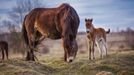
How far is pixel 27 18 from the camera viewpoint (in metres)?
18.2

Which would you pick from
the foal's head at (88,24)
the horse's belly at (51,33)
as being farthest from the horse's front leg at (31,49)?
the foal's head at (88,24)

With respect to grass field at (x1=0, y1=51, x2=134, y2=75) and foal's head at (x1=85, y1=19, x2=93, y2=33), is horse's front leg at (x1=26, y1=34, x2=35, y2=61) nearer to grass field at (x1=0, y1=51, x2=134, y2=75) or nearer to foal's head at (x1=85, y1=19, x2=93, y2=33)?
grass field at (x1=0, y1=51, x2=134, y2=75)

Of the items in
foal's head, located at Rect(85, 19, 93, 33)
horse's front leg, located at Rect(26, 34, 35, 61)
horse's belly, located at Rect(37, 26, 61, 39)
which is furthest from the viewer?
foal's head, located at Rect(85, 19, 93, 33)

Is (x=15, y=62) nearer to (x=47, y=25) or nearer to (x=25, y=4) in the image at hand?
(x=47, y=25)

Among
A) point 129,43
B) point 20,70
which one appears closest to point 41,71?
point 20,70

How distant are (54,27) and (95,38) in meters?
3.18

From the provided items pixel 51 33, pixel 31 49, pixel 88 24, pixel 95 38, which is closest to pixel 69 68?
pixel 51 33

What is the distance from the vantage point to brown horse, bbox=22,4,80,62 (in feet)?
50.2

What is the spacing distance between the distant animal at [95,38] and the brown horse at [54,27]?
1934 mm

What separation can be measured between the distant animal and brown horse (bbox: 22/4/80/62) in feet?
6.35

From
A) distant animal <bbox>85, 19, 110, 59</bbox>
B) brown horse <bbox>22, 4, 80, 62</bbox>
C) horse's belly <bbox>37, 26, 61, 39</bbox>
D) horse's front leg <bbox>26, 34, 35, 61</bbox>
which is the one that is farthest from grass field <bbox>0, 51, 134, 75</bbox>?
distant animal <bbox>85, 19, 110, 59</bbox>

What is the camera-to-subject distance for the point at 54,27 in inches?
655

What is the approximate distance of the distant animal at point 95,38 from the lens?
18.3 m

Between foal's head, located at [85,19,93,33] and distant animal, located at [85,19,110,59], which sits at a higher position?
foal's head, located at [85,19,93,33]
